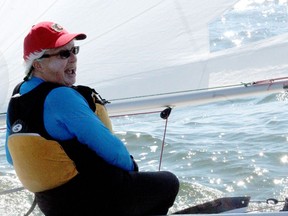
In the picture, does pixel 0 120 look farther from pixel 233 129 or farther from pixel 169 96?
pixel 233 129

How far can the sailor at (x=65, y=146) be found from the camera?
2176 millimetres

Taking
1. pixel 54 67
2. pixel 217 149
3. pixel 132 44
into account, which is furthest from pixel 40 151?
pixel 217 149

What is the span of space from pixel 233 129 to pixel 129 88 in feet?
8.26

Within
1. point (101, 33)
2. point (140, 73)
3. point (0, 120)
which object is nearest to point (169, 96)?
point (140, 73)

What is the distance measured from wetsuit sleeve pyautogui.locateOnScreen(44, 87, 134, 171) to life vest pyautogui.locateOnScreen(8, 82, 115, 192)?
0.7 inches

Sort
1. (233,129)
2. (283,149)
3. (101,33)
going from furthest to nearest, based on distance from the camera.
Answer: (233,129), (283,149), (101,33)

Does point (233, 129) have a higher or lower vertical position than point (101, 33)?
lower

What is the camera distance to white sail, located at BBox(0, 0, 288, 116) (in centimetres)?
287

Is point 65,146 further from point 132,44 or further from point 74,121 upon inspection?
point 132,44

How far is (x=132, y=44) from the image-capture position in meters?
2.93

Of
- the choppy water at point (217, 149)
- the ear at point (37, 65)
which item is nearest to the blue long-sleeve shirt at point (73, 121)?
the ear at point (37, 65)

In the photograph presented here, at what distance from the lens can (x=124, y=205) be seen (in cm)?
229

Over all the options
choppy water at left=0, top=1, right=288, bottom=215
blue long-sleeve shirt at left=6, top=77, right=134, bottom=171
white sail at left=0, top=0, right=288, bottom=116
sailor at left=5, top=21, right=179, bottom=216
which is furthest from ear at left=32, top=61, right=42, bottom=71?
choppy water at left=0, top=1, right=288, bottom=215

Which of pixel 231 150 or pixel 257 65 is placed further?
pixel 231 150
